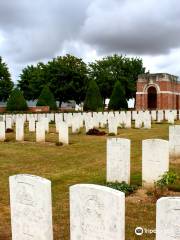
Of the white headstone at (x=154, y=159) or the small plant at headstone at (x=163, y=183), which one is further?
the white headstone at (x=154, y=159)

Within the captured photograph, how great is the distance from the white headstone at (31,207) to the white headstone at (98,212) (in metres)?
0.43

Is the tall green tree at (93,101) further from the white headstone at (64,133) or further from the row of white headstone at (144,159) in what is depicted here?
the row of white headstone at (144,159)

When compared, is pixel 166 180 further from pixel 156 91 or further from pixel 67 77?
pixel 67 77

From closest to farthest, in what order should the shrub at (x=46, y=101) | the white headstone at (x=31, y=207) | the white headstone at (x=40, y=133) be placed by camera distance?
the white headstone at (x=31, y=207) → the white headstone at (x=40, y=133) → the shrub at (x=46, y=101)

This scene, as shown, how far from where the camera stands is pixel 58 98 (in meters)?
53.5

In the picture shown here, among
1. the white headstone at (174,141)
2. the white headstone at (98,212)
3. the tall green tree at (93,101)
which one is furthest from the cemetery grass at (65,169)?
the tall green tree at (93,101)

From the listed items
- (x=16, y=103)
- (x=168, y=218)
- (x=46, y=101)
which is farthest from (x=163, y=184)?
(x=46, y=101)

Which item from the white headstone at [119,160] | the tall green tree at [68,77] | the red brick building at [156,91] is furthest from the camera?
the tall green tree at [68,77]

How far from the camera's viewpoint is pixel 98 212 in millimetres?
4441

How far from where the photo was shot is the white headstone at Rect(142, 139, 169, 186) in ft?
26.6

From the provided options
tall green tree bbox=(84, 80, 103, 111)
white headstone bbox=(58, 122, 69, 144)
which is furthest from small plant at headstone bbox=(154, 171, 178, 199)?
tall green tree bbox=(84, 80, 103, 111)

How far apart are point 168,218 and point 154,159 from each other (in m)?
4.23

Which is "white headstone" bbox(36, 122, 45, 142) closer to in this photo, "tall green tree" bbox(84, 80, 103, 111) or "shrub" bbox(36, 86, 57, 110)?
"tall green tree" bbox(84, 80, 103, 111)

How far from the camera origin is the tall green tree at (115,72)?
58.3 meters
